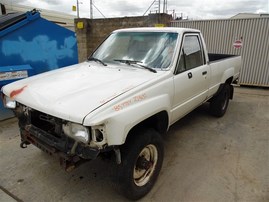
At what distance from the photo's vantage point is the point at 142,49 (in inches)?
125


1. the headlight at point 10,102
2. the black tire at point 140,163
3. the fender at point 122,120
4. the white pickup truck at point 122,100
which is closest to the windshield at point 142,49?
the white pickup truck at point 122,100

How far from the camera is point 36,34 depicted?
495 centimetres

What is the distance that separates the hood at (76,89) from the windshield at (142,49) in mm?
238

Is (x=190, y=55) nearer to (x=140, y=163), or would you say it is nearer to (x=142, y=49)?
(x=142, y=49)

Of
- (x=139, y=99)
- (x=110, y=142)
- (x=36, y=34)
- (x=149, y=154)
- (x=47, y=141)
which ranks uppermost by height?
(x=36, y=34)

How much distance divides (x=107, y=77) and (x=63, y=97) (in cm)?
65

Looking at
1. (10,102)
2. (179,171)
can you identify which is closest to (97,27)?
(10,102)

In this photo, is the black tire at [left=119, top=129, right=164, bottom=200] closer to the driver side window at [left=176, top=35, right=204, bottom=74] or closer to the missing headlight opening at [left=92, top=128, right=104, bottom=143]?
the missing headlight opening at [left=92, top=128, right=104, bottom=143]

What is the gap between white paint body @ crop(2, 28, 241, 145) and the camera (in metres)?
1.94

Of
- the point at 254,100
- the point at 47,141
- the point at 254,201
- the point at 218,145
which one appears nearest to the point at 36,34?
the point at 47,141

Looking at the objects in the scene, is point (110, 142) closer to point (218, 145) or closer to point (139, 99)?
point (139, 99)

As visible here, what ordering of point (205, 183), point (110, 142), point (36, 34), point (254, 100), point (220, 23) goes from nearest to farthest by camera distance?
point (110, 142) → point (205, 183) → point (36, 34) → point (254, 100) → point (220, 23)

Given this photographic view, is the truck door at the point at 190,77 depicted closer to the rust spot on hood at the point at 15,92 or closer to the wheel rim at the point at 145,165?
the wheel rim at the point at 145,165

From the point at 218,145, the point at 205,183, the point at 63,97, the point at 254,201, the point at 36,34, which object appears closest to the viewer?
the point at 63,97
